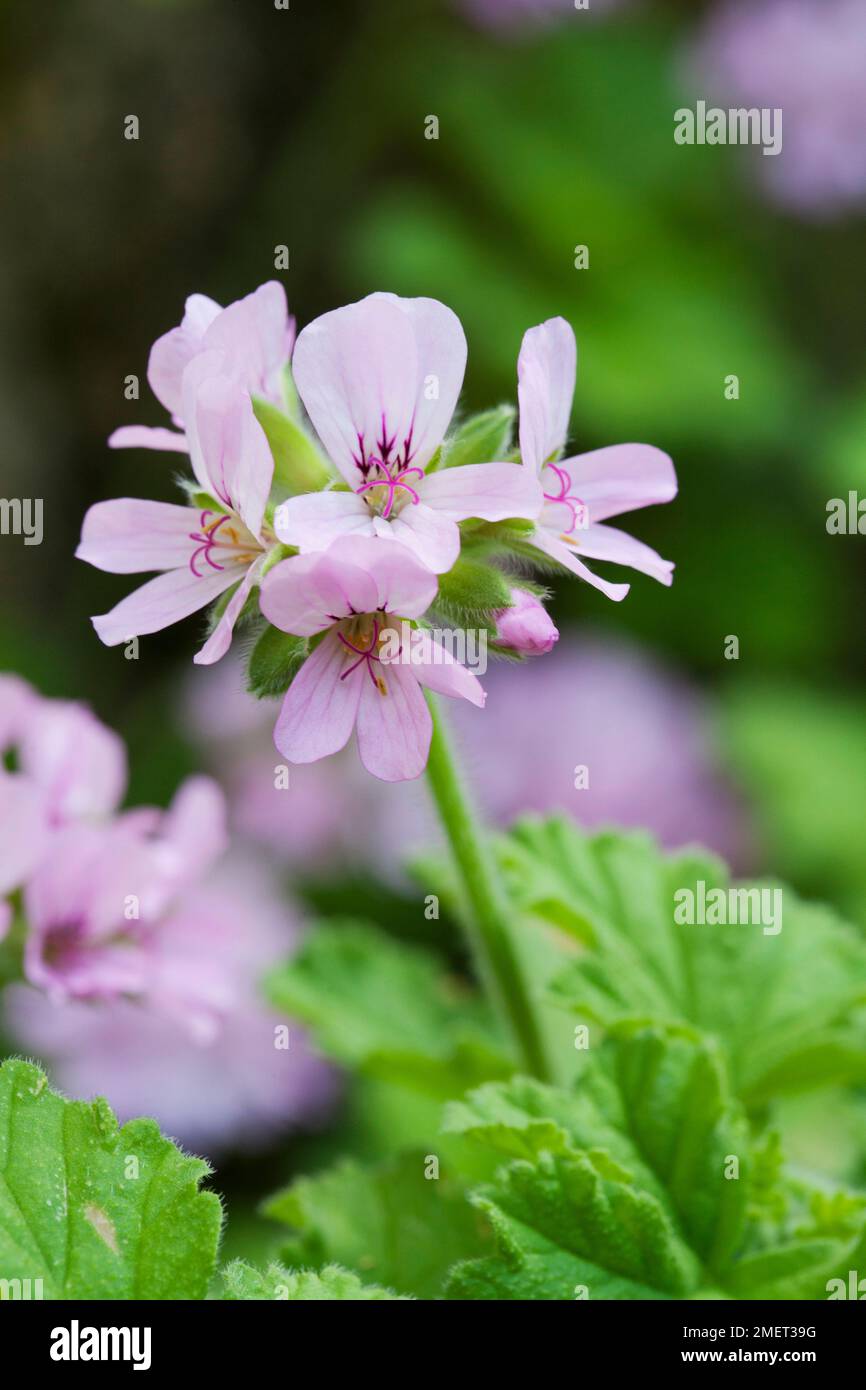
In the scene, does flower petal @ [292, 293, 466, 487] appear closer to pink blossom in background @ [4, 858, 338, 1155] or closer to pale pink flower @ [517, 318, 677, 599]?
pale pink flower @ [517, 318, 677, 599]

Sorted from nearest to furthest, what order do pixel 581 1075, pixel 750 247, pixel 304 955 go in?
pixel 581 1075, pixel 304 955, pixel 750 247

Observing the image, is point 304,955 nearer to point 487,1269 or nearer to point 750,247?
point 487,1269

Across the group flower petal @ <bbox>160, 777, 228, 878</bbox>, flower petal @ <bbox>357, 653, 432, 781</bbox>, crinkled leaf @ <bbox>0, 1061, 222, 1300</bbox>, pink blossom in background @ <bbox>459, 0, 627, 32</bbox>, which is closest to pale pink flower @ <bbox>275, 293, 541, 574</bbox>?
flower petal @ <bbox>357, 653, 432, 781</bbox>

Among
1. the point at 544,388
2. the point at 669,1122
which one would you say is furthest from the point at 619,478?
the point at 669,1122

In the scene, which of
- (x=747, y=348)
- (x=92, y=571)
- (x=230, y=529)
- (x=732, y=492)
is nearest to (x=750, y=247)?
(x=747, y=348)

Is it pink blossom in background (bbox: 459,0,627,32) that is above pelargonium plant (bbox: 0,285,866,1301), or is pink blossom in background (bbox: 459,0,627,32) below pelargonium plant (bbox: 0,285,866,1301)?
above

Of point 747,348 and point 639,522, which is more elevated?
point 747,348

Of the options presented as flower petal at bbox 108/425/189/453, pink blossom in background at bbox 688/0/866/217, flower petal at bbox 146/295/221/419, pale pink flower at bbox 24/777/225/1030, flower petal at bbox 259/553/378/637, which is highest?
pink blossom in background at bbox 688/0/866/217
